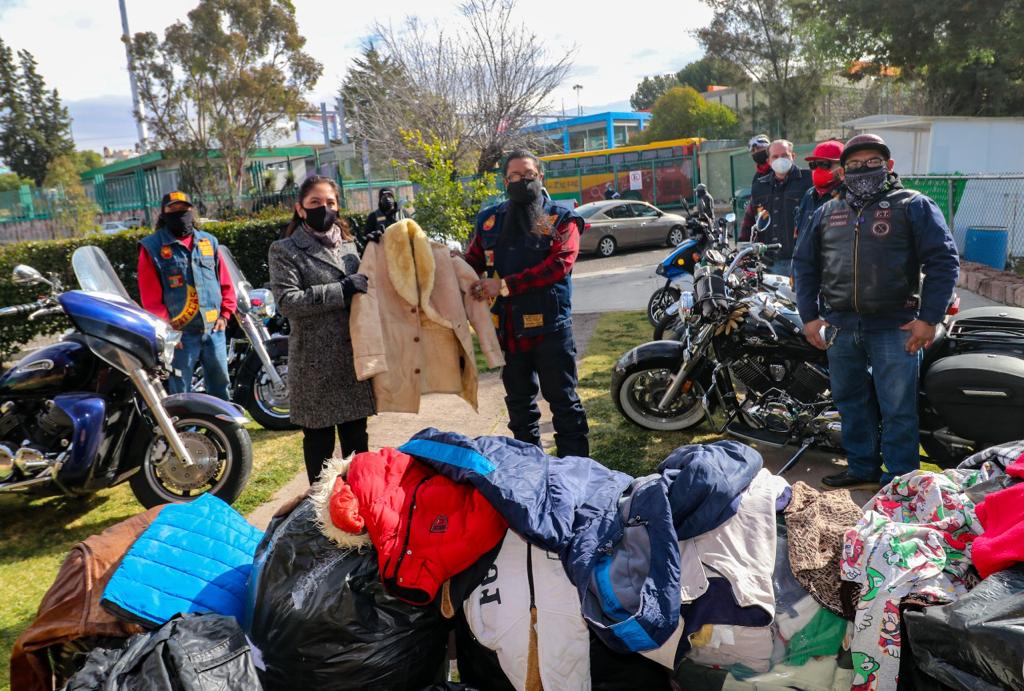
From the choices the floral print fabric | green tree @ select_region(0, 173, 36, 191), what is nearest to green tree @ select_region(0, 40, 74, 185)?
green tree @ select_region(0, 173, 36, 191)

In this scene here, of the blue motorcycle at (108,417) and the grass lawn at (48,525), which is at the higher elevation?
the blue motorcycle at (108,417)

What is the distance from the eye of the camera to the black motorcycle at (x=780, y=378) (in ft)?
11.6

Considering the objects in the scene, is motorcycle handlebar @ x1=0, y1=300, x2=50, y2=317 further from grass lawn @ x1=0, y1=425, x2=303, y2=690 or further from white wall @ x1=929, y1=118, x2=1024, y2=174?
white wall @ x1=929, y1=118, x2=1024, y2=174

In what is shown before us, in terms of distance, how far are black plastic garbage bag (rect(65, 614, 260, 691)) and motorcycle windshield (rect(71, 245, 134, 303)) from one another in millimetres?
2613

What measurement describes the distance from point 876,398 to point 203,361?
4.26 m

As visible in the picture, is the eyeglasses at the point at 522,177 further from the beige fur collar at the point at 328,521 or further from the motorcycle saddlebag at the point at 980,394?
the motorcycle saddlebag at the point at 980,394

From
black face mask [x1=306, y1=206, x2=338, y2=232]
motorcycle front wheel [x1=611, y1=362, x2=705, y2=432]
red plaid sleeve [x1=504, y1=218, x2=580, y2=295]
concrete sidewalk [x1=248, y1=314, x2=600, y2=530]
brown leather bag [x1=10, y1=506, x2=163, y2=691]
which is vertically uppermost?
black face mask [x1=306, y1=206, x2=338, y2=232]

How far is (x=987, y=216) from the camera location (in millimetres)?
10398

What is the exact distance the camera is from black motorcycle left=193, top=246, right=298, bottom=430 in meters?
5.66

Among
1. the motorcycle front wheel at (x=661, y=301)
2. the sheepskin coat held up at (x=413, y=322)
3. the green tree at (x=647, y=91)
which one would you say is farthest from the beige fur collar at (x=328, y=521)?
the green tree at (x=647, y=91)

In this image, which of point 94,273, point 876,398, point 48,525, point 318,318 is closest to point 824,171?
point 876,398

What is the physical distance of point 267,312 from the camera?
6.04 m

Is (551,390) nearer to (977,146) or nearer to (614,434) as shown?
(614,434)

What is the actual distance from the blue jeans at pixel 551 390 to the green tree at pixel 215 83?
22766 mm
